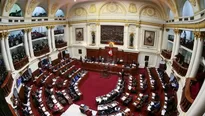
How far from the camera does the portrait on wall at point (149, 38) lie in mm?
21750

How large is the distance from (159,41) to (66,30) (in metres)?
15.1

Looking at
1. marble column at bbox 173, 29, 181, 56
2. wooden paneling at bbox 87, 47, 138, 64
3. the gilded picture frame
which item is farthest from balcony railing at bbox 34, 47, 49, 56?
marble column at bbox 173, 29, 181, 56

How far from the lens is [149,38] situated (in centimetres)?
2198

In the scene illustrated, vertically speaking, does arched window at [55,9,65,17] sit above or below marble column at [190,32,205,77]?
above

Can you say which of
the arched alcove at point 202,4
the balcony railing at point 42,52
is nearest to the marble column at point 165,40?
the arched alcove at point 202,4

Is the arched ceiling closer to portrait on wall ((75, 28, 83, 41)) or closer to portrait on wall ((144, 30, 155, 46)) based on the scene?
portrait on wall ((144, 30, 155, 46))

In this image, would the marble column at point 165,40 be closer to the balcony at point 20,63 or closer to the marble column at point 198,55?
the marble column at point 198,55

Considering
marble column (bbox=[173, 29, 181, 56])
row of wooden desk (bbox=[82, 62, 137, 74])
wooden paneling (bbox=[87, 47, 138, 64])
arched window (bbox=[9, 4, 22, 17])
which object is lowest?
row of wooden desk (bbox=[82, 62, 137, 74])

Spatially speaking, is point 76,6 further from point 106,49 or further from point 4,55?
point 4,55

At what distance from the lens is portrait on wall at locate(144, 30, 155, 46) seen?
71.4 feet

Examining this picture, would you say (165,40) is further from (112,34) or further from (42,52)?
(42,52)

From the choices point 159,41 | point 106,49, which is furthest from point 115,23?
point 159,41

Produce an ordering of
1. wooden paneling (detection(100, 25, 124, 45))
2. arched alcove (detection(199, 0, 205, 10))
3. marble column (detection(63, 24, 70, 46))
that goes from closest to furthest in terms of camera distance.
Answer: arched alcove (detection(199, 0, 205, 10)) < wooden paneling (detection(100, 25, 124, 45)) < marble column (detection(63, 24, 70, 46))

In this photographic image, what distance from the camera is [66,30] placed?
2511 centimetres
